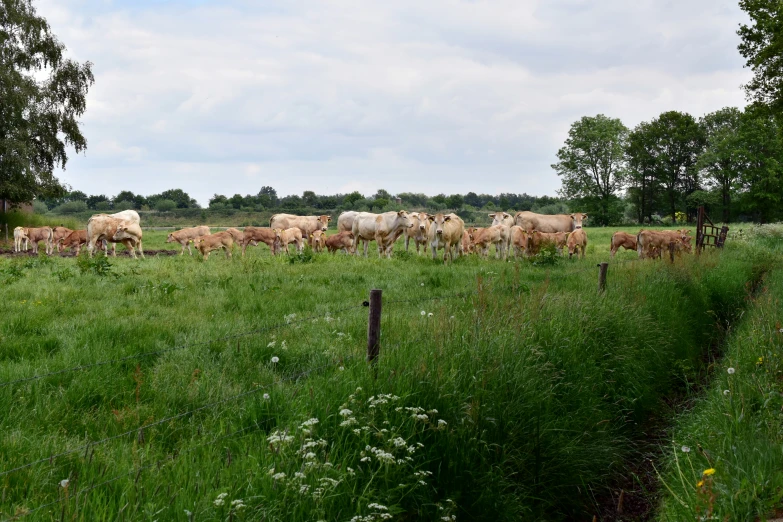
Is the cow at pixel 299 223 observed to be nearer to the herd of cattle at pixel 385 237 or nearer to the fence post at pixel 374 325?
the herd of cattle at pixel 385 237

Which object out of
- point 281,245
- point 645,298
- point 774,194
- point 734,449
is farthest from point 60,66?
point 774,194

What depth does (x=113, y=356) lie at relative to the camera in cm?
627

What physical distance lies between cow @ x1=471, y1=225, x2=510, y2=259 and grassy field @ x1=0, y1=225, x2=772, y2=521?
1532 cm

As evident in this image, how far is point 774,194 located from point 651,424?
6586 cm

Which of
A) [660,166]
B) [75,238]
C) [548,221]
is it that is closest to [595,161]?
[660,166]

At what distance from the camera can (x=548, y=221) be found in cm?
3309

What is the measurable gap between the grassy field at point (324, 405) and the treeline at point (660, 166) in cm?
6476

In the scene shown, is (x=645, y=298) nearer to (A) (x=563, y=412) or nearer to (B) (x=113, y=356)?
(A) (x=563, y=412)

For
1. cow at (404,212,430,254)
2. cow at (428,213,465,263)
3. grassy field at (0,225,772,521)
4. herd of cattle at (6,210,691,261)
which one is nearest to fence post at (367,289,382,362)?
grassy field at (0,225,772,521)

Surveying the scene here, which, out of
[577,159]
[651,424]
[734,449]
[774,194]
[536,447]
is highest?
[577,159]

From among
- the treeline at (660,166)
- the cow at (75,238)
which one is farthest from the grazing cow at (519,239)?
the treeline at (660,166)

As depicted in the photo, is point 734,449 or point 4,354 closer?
point 734,449

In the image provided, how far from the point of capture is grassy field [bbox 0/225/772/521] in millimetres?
3357

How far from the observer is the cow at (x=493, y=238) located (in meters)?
25.3
